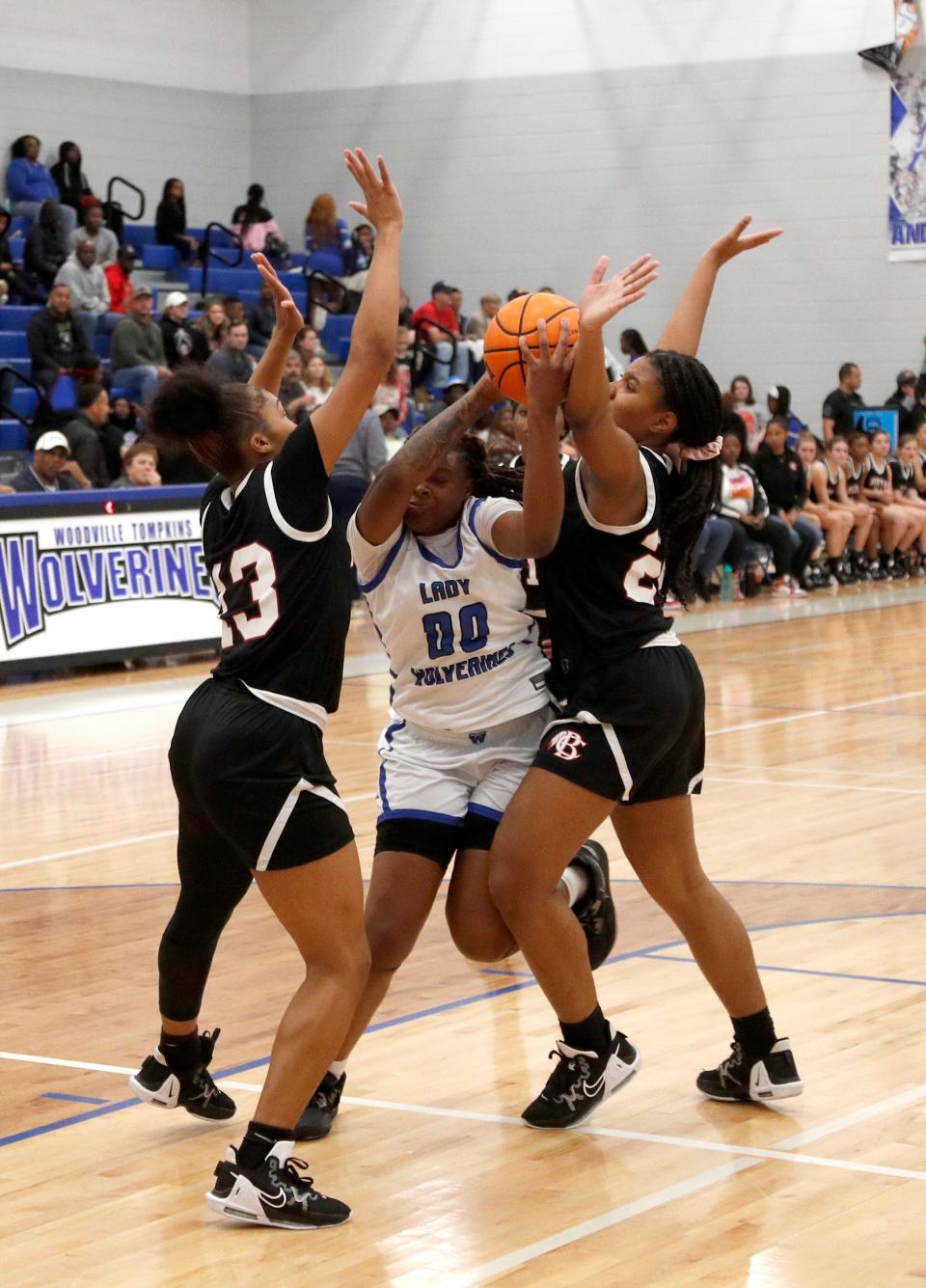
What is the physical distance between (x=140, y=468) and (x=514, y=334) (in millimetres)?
8852

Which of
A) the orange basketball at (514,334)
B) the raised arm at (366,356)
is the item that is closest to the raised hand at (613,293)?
the orange basketball at (514,334)

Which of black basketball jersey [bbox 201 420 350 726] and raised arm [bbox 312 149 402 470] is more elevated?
raised arm [bbox 312 149 402 470]

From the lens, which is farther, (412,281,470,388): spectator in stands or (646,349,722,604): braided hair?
(412,281,470,388): spectator in stands

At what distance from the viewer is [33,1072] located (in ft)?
15.1

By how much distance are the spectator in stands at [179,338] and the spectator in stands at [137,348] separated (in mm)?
215

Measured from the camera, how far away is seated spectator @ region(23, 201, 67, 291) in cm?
1786

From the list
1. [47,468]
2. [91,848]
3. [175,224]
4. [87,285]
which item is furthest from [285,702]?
[175,224]

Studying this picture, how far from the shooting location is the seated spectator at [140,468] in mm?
12719

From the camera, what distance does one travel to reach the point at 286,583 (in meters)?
3.63

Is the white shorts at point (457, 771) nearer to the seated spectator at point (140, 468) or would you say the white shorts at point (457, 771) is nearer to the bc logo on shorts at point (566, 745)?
the bc logo on shorts at point (566, 745)

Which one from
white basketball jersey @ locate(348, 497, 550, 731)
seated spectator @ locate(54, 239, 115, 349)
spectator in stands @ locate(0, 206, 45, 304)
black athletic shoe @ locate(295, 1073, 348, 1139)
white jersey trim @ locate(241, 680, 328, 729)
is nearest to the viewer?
white jersey trim @ locate(241, 680, 328, 729)

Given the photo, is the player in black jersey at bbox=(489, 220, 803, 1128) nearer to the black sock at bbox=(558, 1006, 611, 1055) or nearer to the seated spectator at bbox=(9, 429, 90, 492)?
the black sock at bbox=(558, 1006, 611, 1055)

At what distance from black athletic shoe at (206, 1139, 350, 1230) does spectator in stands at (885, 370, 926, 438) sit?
55.5 ft

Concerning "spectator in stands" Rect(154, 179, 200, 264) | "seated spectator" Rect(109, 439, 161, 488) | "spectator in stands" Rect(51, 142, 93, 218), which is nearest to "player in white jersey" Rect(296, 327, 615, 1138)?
"seated spectator" Rect(109, 439, 161, 488)
